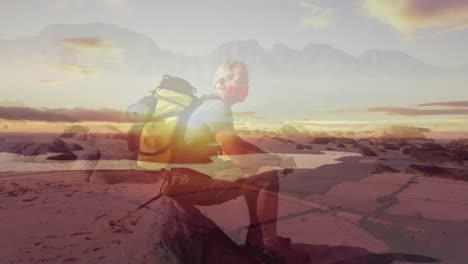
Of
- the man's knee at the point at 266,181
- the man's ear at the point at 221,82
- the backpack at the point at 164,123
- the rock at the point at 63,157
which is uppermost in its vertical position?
the man's ear at the point at 221,82

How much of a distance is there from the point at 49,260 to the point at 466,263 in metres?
4.81

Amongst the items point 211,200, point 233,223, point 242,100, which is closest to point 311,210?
point 233,223

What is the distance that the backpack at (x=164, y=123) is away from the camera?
11.2 feet

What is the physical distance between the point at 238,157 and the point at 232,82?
79 centimetres

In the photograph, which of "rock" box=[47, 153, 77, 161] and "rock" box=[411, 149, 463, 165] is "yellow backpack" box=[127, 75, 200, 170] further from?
"rock" box=[411, 149, 463, 165]

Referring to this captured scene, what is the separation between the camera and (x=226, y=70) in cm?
368

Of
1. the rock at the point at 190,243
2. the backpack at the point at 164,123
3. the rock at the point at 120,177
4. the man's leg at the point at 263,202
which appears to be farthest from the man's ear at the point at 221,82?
the rock at the point at 120,177

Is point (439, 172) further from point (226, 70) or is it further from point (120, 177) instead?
point (226, 70)

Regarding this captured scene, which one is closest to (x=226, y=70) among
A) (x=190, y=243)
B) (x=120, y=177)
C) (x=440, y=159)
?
(x=190, y=243)

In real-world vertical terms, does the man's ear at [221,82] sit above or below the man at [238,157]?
above

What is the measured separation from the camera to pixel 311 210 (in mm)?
6602

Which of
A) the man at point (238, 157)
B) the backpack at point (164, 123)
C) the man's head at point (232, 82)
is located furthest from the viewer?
the man's head at point (232, 82)

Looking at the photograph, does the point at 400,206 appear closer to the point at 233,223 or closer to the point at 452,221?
the point at 452,221

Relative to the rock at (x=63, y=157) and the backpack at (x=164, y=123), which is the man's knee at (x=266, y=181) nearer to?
the backpack at (x=164, y=123)
